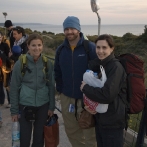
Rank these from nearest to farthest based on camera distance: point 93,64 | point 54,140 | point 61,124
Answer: point 93,64, point 54,140, point 61,124

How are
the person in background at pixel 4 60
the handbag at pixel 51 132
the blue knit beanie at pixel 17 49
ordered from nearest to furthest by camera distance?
the handbag at pixel 51 132 < the blue knit beanie at pixel 17 49 < the person in background at pixel 4 60

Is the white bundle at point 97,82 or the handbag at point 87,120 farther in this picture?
the handbag at point 87,120

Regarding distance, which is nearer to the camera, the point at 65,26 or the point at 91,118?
the point at 91,118

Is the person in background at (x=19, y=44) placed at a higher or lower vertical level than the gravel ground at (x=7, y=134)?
higher

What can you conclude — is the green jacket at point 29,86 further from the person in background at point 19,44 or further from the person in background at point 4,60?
the person in background at point 4,60

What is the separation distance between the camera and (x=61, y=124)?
448 cm

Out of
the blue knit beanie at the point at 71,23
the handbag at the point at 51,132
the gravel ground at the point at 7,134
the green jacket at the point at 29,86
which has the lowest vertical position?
the gravel ground at the point at 7,134

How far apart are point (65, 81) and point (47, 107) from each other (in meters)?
0.43

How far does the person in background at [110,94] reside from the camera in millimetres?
2127

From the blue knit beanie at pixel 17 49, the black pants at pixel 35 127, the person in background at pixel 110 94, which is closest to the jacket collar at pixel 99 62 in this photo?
the person in background at pixel 110 94

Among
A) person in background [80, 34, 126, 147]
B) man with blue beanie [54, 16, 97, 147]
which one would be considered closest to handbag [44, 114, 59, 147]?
man with blue beanie [54, 16, 97, 147]

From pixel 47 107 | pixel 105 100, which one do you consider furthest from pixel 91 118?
pixel 47 107

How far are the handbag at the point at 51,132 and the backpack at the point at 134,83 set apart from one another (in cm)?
113

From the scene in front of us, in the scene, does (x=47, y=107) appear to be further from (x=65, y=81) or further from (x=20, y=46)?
(x=20, y=46)
